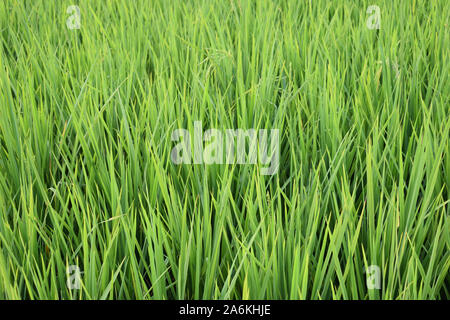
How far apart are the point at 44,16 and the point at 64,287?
1.34m

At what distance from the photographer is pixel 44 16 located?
6.12 ft

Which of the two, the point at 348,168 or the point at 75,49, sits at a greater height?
the point at 75,49

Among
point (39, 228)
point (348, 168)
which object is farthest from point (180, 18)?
point (39, 228)

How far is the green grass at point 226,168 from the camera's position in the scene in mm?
780

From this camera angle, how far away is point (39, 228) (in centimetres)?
89

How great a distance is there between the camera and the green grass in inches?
30.7

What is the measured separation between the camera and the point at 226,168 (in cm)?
89
